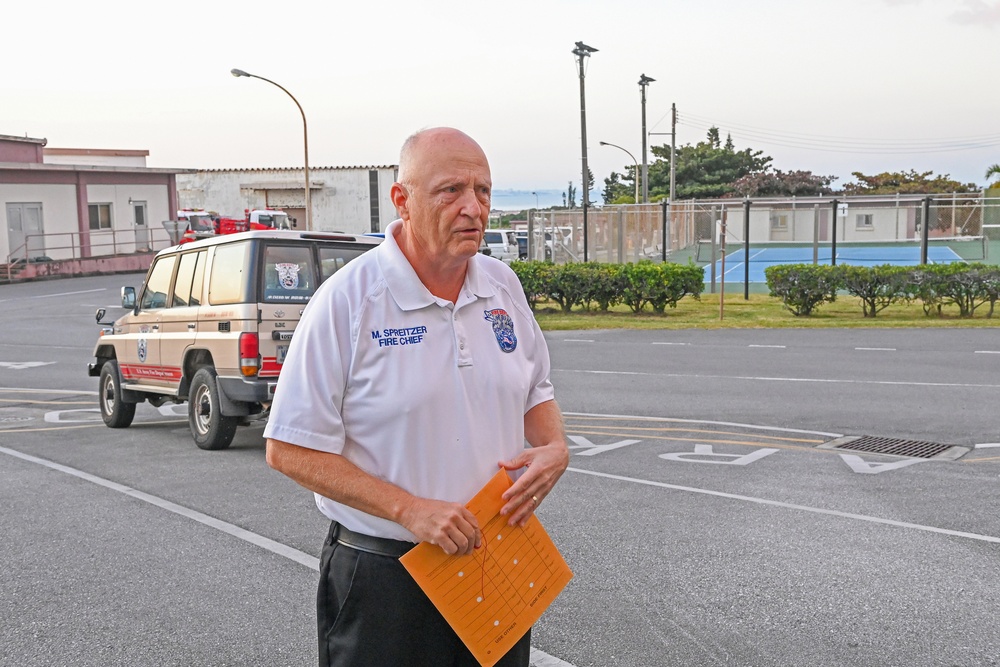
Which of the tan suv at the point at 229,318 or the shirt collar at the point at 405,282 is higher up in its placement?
the shirt collar at the point at 405,282

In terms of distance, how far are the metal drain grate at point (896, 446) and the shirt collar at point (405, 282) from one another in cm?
765

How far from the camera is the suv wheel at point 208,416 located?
10.5 m

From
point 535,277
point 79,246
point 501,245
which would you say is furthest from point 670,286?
point 79,246

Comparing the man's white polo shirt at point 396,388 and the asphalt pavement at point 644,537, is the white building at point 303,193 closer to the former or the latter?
the asphalt pavement at point 644,537

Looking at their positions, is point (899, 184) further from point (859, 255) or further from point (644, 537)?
point (644, 537)

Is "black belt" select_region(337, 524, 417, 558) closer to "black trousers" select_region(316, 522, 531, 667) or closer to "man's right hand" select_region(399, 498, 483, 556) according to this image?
"black trousers" select_region(316, 522, 531, 667)

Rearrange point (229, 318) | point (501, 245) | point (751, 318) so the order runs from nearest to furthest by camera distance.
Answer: point (229, 318) < point (751, 318) < point (501, 245)

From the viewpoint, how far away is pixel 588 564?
630 cm

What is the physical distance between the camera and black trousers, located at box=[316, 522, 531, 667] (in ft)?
9.46

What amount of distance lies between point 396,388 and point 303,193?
65.2 metres

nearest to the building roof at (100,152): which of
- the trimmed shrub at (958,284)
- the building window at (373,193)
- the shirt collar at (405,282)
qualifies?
the building window at (373,193)

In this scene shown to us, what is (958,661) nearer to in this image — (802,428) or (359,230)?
(802,428)

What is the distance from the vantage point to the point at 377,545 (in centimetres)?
289

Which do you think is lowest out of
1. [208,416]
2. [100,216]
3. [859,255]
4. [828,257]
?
[208,416]
